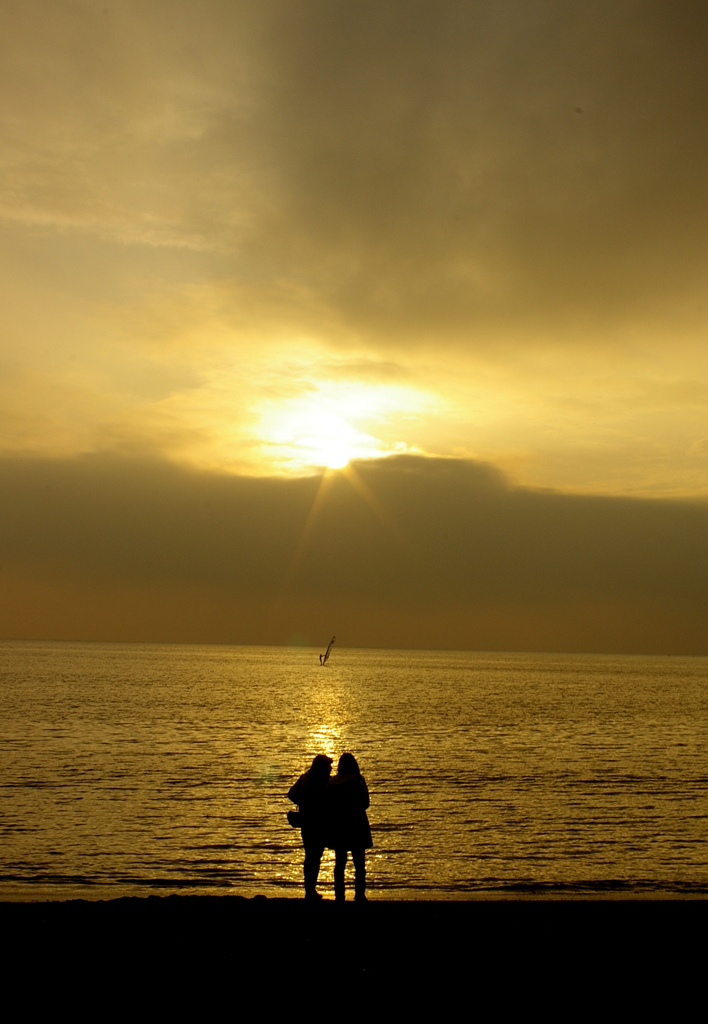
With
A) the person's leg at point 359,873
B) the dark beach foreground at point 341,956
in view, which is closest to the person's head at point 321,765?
the person's leg at point 359,873

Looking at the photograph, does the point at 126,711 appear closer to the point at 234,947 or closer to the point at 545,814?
the point at 545,814

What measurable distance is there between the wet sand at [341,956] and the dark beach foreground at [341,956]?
0.03m

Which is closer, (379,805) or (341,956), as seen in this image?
(341,956)

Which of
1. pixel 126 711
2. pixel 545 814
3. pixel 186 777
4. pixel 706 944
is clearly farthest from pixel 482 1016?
pixel 126 711

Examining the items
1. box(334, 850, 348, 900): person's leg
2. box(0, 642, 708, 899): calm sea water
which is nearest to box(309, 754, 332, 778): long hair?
box(334, 850, 348, 900): person's leg

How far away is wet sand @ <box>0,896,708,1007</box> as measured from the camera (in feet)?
33.5

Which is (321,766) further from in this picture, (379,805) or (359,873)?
(379,805)

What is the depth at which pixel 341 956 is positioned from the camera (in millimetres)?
11742

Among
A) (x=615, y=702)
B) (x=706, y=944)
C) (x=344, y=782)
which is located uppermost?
(x=344, y=782)

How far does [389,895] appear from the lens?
21.2 metres

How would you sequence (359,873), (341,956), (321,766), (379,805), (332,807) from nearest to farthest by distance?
(341,956), (321,766), (332,807), (359,873), (379,805)

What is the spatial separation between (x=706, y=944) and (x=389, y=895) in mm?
9800

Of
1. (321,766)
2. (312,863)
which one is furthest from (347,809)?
(312,863)

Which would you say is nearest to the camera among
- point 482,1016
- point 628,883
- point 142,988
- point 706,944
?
point 482,1016
